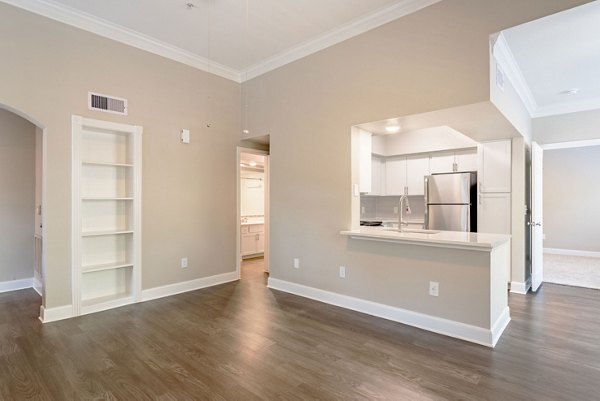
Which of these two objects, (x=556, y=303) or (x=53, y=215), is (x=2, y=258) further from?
(x=556, y=303)

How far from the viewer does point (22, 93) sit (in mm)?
3160

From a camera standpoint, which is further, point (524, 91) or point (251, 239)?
point (251, 239)

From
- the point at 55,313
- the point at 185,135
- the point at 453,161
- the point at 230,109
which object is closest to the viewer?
the point at 55,313

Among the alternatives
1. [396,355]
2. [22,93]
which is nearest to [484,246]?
[396,355]

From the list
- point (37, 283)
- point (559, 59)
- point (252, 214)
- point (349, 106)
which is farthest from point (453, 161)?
point (37, 283)

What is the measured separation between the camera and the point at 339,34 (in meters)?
3.77

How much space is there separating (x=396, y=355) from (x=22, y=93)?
436 cm

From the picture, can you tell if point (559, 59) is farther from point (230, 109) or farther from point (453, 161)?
point (230, 109)

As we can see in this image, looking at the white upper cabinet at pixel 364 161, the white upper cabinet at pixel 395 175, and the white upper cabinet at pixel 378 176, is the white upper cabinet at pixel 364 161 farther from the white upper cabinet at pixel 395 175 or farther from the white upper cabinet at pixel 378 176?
the white upper cabinet at pixel 395 175

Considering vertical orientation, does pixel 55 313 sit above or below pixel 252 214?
below

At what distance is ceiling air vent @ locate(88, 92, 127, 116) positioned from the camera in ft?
11.8

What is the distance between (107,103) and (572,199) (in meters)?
9.68

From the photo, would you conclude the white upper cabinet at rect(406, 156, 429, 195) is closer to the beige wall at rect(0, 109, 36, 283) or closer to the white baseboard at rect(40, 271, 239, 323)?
the white baseboard at rect(40, 271, 239, 323)

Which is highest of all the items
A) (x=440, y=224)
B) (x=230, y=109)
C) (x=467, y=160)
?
(x=230, y=109)
